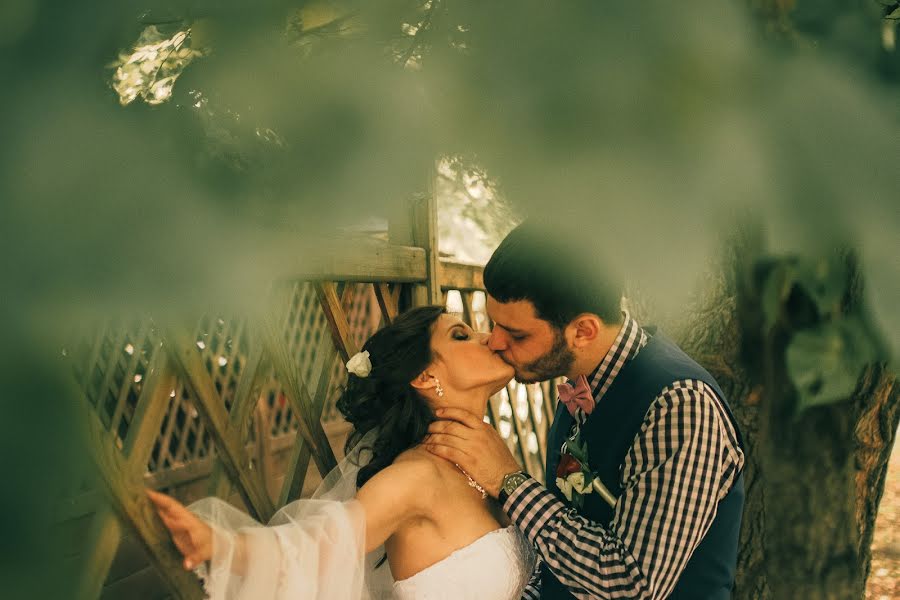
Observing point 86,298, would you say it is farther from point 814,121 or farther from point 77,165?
point 814,121

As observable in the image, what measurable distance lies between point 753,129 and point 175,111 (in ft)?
1.30

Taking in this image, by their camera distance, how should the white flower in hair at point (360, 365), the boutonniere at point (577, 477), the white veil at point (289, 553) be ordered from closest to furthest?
the white veil at point (289, 553) < the boutonniere at point (577, 477) < the white flower in hair at point (360, 365)

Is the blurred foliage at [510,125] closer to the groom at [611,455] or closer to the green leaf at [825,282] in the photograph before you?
the green leaf at [825,282]

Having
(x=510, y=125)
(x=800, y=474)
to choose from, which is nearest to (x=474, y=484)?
(x=800, y=474)

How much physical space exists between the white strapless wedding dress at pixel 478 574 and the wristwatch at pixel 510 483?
0.98ft

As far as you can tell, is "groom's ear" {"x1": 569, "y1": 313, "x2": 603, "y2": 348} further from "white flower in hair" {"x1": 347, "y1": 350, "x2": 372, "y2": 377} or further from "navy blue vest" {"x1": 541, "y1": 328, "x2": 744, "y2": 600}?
"white flower in hair" {"x1": 347, "y1": 350, "x2": 372, "y2": 377}

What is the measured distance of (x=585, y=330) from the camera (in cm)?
187

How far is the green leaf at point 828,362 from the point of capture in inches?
33.6

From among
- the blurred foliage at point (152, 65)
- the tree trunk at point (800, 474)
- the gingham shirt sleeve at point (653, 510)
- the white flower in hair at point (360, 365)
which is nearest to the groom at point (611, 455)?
the gingham shirt sleeve at point (653, 510)

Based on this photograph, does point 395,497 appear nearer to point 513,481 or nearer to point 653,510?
point 513,481

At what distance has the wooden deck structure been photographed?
2.06 ft

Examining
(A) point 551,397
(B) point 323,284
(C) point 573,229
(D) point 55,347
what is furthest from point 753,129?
(A) point 551,397

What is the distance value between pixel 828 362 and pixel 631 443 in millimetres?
947

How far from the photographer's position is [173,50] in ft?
1.47
